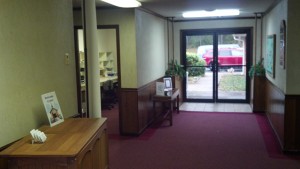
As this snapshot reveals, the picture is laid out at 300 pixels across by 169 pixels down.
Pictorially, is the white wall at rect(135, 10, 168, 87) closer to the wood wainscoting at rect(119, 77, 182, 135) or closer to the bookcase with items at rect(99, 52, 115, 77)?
the wood wainscoting at rect(119, 77, 182, 135)

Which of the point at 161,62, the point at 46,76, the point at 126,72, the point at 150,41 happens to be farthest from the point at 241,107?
the point at 46,76

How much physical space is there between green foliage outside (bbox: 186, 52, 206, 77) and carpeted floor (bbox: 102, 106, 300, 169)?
2.25m

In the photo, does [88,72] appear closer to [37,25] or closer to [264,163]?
[37,25]

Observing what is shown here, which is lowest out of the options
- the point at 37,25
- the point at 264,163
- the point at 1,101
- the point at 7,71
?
the point at 264,163

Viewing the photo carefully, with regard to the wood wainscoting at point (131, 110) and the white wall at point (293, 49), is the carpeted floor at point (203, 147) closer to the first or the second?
the wood wainscoting at point (131, 110)

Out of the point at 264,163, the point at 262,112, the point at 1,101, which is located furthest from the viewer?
the point at 262,112

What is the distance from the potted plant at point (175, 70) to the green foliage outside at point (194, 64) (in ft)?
2.00

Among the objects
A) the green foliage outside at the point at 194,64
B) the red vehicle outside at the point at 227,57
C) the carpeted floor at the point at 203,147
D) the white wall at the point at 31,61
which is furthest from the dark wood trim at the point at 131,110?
the red vehicle outside at the point at 227,57

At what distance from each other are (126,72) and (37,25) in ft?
9.27

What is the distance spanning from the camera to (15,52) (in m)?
2.51

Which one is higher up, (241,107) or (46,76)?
(46,76)

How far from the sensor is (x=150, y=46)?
6.52 m

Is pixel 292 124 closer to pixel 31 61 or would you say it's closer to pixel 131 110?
pixel 131 110

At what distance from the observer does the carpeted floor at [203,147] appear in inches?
167
